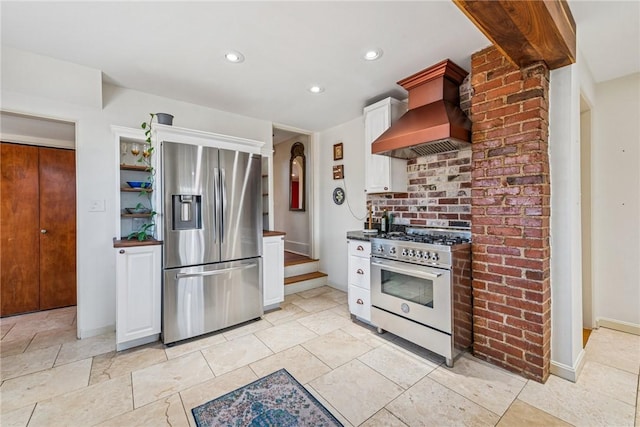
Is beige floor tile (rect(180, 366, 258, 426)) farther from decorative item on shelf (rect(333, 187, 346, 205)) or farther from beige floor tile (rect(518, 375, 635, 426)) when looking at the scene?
decorative item on shelf (rect(333, 187, 346, 205))

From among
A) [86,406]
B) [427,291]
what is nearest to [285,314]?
[427,291]

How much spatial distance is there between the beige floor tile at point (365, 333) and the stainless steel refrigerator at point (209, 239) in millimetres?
1044

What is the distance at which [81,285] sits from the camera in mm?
2645

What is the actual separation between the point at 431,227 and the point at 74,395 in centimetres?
325

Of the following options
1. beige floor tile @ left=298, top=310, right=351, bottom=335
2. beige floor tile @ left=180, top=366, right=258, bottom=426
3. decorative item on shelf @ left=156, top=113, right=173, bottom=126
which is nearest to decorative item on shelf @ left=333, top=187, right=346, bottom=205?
beige floor tile @ left=298, top=310, right=351, bottom=335

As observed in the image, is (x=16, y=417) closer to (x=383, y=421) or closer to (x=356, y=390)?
(x=356, y=390)

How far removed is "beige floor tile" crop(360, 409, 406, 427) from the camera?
5.13ft

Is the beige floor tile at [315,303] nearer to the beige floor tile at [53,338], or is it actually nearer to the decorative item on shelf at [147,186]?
the decorative item on shelf at [147,186]

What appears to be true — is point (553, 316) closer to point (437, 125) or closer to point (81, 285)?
point (437, 125)

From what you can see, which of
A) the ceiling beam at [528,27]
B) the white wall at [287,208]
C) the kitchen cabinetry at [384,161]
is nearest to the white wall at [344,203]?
the white wall at [287,208]

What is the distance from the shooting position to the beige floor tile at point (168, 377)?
1.83 m

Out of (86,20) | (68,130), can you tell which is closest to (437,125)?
(86,20)

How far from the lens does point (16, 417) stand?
162cm

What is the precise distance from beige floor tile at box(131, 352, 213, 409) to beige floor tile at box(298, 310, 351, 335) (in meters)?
1.09
